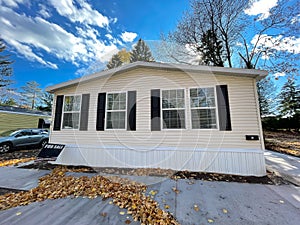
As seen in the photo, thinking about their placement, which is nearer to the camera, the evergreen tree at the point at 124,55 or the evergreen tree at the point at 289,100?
the evergreen tree at the point at 289,100

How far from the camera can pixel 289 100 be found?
19.3 meters

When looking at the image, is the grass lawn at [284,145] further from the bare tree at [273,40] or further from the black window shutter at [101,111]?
the black window shutter at [101,111]

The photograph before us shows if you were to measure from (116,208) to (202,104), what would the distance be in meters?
4.05

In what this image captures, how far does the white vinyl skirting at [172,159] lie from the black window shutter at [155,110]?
0.87m

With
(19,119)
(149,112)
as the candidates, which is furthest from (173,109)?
(19,119)

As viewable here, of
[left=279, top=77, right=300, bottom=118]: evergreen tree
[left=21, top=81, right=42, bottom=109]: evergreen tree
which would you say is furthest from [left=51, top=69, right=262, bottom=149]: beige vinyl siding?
[left=21, top=81, right=42, bottom=109]: evergreen tree

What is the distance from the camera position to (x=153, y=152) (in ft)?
16.4

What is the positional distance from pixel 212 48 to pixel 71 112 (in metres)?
11.4

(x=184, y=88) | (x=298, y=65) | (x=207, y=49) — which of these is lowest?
(x=184, y=88)

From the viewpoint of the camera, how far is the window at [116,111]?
18.0ft

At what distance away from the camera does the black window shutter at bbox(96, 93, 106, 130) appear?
5.55 metres

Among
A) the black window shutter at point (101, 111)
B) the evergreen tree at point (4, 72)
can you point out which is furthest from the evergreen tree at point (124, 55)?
the black window shutter at point (101, 111)

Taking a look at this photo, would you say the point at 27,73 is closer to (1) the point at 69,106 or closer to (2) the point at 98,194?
(1) the point at 69,106

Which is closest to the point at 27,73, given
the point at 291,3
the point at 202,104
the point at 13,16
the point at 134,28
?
the point at 13,16
